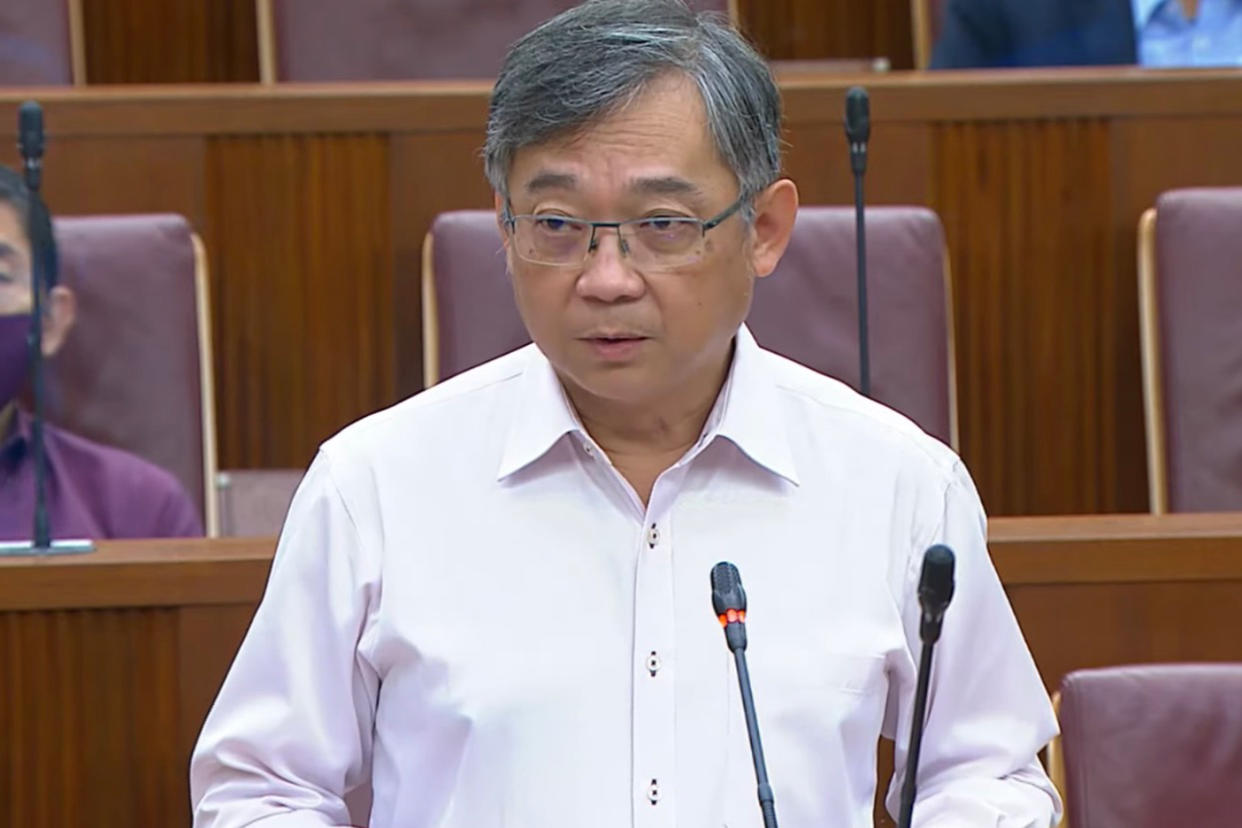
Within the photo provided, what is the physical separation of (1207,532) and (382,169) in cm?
70

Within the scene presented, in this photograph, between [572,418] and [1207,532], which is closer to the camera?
[572,418]

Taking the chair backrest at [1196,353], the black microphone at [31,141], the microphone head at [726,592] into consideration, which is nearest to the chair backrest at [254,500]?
the black microphone at [31,141]

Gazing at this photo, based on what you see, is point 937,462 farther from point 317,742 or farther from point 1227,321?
point 1227,321

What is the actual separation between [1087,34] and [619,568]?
3.59ft

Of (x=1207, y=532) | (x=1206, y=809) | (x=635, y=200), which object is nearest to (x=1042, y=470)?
(x=1207, y=532)

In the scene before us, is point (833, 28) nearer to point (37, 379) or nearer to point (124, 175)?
point (124, 175)

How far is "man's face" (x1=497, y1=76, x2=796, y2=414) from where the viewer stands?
77cm

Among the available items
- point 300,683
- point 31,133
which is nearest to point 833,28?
point 31,133

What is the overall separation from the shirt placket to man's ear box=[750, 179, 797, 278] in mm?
110

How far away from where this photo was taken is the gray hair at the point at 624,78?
773 millimetres

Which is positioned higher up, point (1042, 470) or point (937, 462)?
point (937, 462)

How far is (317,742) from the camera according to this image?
79 centimetres

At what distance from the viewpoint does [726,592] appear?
0.67 meters

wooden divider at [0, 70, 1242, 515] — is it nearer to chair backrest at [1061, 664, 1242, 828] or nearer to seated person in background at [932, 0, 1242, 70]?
seated person in background at [932, 0, 1242, 70]
